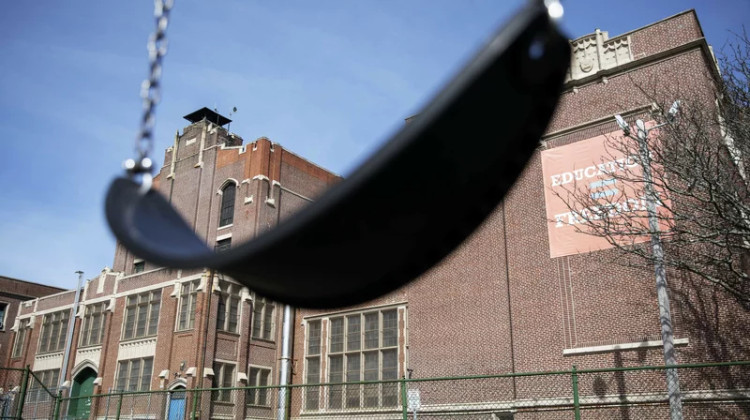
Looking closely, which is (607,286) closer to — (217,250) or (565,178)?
(565,178)

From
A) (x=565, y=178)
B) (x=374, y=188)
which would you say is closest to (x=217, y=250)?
(x=374, y=188)

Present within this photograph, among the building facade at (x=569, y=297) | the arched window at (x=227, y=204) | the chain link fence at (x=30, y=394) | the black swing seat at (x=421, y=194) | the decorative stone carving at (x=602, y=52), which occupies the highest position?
the decorative stone carving at (x=602, y=52)

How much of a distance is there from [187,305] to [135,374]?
4.37 metres

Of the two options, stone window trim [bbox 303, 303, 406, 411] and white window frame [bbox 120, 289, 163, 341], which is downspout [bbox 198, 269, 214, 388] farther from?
stone window trim [bbox 303, 303, 406, 411]

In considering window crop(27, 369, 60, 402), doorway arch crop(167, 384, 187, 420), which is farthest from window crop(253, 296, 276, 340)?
window crop(27, 369, 60, 402)

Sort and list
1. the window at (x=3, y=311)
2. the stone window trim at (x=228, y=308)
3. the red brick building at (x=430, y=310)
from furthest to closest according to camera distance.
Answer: the window at (x=3, y=311), the stone window trim at (x=228, y=308), the red brick building at (x=430, y=310)

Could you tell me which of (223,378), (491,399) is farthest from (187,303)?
(491,399)

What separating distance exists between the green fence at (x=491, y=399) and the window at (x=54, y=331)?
24.3 feet

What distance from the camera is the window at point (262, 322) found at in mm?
26731

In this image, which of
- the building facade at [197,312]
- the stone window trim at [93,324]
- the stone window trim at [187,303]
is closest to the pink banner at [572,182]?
the building facade at [197,312]

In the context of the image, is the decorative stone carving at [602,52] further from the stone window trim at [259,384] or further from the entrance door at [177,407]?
the entrance door at [177,407]

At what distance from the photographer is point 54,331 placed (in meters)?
33.7

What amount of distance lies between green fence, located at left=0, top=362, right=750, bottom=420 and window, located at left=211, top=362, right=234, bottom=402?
8 centimetres

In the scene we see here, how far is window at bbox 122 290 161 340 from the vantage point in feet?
90.8
